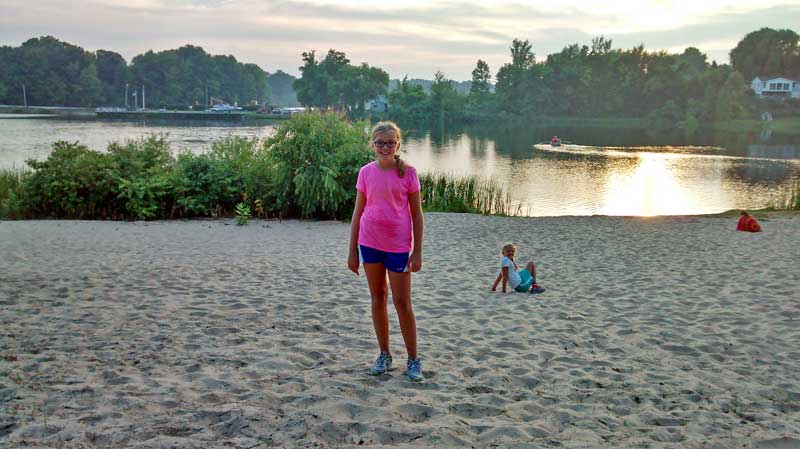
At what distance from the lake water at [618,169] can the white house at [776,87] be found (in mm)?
57320

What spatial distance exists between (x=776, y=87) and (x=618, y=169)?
303 feet

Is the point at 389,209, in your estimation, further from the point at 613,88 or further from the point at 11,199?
the point at 613,88

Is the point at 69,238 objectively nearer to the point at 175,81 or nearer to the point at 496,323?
the point at 496,323

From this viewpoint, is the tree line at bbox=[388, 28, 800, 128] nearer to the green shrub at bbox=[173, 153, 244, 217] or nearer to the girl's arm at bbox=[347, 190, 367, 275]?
the green shrub at bbox=[173, 153, 244, 217]

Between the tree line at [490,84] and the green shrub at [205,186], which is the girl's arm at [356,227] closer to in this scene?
the green shrub at [205,186]

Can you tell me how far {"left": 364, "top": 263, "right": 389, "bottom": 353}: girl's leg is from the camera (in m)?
4.09

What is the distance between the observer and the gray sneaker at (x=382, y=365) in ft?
14.6

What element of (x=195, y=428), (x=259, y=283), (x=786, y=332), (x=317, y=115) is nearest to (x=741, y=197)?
(x=317, y=115)

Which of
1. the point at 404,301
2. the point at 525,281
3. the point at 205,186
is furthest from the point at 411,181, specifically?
the point at 205,186

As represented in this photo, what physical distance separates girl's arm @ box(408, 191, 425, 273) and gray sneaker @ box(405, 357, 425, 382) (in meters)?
0.82

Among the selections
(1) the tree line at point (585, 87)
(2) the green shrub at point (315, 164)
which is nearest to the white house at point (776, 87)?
(1) the tree line at point (585, 87)

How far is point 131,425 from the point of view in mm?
3492

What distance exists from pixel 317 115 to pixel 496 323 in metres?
11.3

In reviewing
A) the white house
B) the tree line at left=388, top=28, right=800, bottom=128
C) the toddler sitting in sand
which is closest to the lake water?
the toddler sitting in sand
